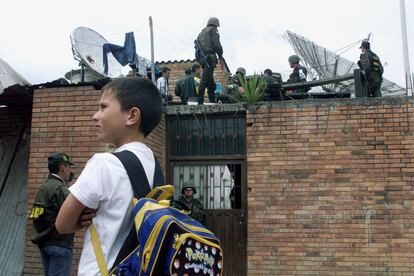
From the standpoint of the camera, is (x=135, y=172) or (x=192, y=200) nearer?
(x=135, y=172)

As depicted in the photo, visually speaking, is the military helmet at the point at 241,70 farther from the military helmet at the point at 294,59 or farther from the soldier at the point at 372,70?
the soldier at the point at 372,70

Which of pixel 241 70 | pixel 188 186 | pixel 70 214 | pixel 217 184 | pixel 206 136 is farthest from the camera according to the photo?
pixel 241 70

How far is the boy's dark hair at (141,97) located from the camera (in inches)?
80.2

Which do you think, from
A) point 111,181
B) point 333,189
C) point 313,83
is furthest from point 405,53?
point 111,181

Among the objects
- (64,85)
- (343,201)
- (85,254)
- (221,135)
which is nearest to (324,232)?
(343,201)

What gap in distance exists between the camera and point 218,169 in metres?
7.76

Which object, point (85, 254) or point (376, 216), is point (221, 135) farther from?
point (85, 254)

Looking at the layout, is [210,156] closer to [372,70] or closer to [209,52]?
[209,52]

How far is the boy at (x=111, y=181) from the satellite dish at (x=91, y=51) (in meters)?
6.34

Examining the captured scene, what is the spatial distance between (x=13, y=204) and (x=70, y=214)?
628 cm

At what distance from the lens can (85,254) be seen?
1.83 meters

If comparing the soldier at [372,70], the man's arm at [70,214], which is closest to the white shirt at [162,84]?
the soldier at [372,70]

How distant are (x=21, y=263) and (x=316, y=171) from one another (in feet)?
14.8

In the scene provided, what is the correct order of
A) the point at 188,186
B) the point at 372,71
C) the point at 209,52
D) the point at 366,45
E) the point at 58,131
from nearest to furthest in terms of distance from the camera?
the point at 58,131 → the point at 188,186 → the point at 372,71 → the point at 366,45 → the point at 209,52
